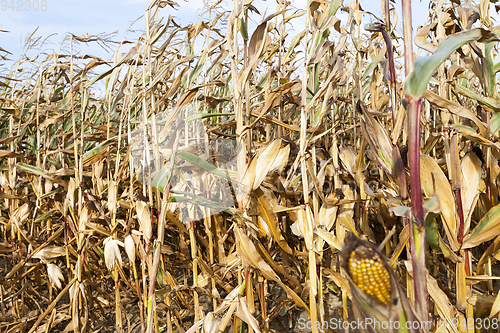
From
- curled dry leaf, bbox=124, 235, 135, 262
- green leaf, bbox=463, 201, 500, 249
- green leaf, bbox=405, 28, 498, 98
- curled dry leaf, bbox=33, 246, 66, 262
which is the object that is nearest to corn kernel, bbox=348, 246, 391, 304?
green leaf, bbox=405, 28, 498, 98

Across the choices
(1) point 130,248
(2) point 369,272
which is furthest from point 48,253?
(2) point 369,272

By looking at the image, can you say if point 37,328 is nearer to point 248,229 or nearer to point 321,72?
point 248,229

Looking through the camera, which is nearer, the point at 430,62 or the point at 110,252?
the point at 430,62

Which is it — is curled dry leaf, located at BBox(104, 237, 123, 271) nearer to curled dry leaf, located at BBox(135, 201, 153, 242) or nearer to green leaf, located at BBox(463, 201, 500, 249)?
curled dry leaf, located at BBox(135, 201, 153, 242)

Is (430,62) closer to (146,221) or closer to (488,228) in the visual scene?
(488,228)

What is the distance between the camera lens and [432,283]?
1.02m

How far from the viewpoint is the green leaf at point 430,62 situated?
51cm

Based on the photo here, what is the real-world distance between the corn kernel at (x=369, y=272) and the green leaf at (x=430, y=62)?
0.27 meters

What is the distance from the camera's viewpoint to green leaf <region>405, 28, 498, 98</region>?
0.51 m

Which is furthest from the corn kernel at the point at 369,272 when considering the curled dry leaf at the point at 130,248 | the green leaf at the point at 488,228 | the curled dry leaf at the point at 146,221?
the curled dry leaf at the point at 130,248

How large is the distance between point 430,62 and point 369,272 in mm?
344

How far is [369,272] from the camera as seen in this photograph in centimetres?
54

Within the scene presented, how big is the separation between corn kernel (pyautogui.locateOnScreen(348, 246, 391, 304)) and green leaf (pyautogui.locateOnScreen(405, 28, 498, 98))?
274 mm

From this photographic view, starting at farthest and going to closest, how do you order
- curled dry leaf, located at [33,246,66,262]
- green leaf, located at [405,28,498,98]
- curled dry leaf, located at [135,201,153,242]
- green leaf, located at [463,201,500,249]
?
curled dry leaf, located at [33,246,66,262] < curled dry leaf, located at [135,201,153,242] < green leaf, located at [463,201,500,249] < green leaf, located at [405,28,498,98]
